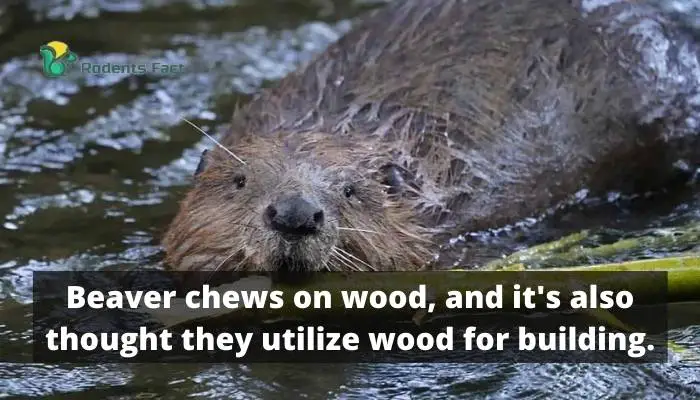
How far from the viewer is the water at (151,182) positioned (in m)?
4.17

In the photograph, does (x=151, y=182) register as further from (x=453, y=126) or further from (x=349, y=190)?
(x=349, y=190)

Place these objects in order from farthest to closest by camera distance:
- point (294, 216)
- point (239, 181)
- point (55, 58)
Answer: point (55, 58) < point (239, 181) < point (294, 216)

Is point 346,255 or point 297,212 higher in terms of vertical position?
point 297,212

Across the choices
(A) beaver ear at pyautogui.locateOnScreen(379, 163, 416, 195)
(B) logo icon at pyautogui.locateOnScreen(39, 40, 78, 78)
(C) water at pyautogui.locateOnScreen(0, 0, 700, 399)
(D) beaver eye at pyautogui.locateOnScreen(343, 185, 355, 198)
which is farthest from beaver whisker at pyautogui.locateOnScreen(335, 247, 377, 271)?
(B) logo icon at pyautogui.locateOnScreen(39, 40, 78, 78)

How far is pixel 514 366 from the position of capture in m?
4.30

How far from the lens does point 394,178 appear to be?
5203mm

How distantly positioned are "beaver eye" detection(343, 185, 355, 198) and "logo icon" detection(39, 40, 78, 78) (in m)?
3.06

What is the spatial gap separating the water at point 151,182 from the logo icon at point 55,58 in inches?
2.4

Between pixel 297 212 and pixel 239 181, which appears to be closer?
pixel 297 212

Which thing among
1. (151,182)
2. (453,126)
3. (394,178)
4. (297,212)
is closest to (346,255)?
(297,212)

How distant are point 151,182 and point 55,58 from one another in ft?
5.03

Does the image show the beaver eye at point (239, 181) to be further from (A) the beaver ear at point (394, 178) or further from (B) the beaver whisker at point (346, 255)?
(A) the beaver ear at point (394, 178)

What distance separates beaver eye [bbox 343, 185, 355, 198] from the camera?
473 cm

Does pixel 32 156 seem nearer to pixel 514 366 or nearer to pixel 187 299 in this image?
pixel 187 299
